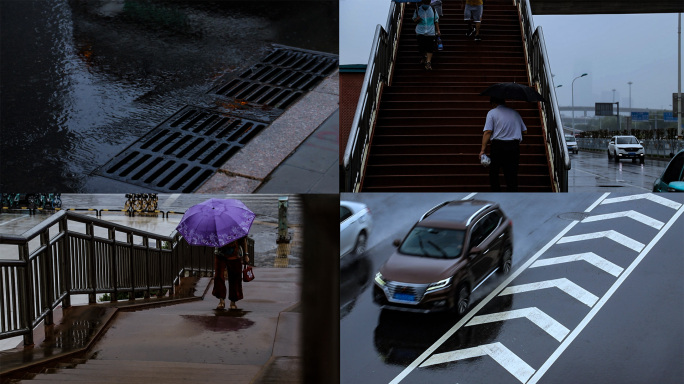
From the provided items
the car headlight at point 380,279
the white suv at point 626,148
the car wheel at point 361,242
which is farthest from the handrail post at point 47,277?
the white suv at point 626,148

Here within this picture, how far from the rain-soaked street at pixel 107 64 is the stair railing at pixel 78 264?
1.65 ft

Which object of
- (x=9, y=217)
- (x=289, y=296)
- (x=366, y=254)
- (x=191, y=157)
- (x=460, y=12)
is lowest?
(x=289, y=296)

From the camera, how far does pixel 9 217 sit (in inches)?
216

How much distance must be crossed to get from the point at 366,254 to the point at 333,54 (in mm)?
2465

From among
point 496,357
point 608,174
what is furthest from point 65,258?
point 608,174

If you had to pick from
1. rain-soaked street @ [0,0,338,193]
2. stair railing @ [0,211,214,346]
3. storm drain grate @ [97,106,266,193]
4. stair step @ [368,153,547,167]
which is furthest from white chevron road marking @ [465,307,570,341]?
rain-soaked street @ [0,0,338,193]

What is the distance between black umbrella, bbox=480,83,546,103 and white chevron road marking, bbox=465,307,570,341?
1.80m

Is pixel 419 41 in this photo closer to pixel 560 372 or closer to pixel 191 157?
pixel 191 157

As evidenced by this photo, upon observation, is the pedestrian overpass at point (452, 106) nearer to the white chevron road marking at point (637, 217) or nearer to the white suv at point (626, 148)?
the white chevron road marking at point (637, 217)

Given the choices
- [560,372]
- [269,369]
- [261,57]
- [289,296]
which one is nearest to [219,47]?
[261,57]

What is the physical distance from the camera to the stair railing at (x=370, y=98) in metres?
5.70

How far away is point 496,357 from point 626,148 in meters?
2.51

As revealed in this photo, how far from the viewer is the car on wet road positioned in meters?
5.79

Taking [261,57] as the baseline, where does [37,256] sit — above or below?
below
